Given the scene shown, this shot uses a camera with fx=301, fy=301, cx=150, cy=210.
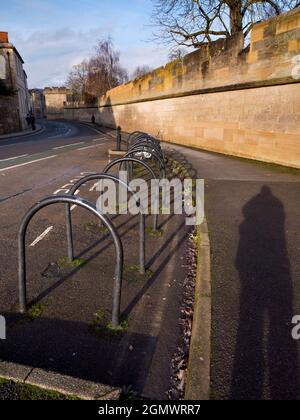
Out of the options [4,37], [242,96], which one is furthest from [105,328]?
[4,37]

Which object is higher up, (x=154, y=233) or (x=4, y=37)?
(x=4, y=37)

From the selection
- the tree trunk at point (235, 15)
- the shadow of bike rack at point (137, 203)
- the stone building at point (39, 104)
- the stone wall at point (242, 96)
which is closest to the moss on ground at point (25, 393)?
the shadow of bike rack at point (137, 203)

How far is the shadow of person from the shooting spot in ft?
6.61

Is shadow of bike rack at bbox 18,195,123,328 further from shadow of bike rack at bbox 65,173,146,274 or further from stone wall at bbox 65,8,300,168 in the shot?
stone wall at bbox 65,8,300,168

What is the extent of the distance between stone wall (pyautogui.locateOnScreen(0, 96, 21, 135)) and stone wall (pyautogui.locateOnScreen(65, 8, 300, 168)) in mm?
17203

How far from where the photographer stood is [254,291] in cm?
304

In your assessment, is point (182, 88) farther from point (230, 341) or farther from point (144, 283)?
point (230, 341)

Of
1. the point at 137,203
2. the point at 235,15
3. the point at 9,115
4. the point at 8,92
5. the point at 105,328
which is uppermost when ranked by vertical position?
the point at 235,15

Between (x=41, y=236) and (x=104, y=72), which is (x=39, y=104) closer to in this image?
(x=104, y=72)

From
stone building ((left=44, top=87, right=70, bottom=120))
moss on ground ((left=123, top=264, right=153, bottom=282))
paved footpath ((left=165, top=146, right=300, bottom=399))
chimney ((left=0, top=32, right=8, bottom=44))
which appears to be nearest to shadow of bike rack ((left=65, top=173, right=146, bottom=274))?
moss on ground ((left=123, top=264, right=153, bottom=282))

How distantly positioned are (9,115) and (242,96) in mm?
25612

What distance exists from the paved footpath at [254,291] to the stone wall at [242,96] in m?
2.95

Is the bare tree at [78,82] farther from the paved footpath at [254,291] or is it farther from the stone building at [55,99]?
the paved footpath at [254,291]
